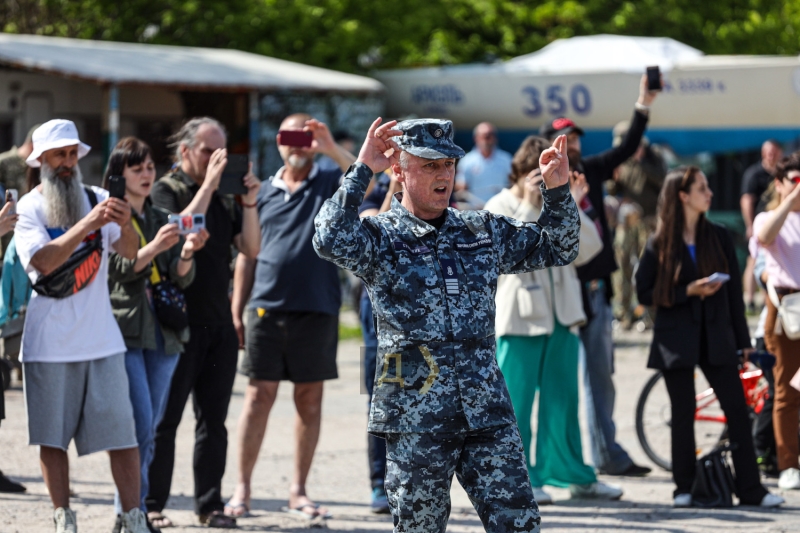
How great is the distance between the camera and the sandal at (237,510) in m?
6.89

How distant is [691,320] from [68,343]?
3.64 m

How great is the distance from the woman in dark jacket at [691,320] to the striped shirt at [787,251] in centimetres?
40

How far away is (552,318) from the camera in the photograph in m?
7.31

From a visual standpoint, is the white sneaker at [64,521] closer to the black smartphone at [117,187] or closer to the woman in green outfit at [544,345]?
the black smartphone at [117,187]

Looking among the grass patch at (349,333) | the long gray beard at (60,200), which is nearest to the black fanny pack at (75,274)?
the long gray beard at (60,200)

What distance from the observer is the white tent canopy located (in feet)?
59.4

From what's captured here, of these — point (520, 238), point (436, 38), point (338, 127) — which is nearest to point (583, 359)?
point (520, 238)

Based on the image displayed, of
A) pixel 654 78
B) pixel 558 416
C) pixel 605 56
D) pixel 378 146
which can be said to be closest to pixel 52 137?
pixel 378 146

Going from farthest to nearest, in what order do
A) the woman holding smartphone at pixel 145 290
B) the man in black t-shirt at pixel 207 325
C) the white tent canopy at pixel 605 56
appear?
the white tent canopy at pixel 605 56, the man in black t-shirt at pixel 207 325, the woman holding smartphone at pixel 145 290

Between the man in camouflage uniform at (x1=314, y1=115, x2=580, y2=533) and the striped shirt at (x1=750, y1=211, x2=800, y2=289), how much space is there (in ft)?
11.3

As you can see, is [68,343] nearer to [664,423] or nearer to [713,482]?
[713,482]

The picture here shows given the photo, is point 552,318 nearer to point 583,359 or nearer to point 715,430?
point 583,359

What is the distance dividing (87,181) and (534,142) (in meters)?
11.1

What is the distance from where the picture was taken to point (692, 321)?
Answer: 732cm
